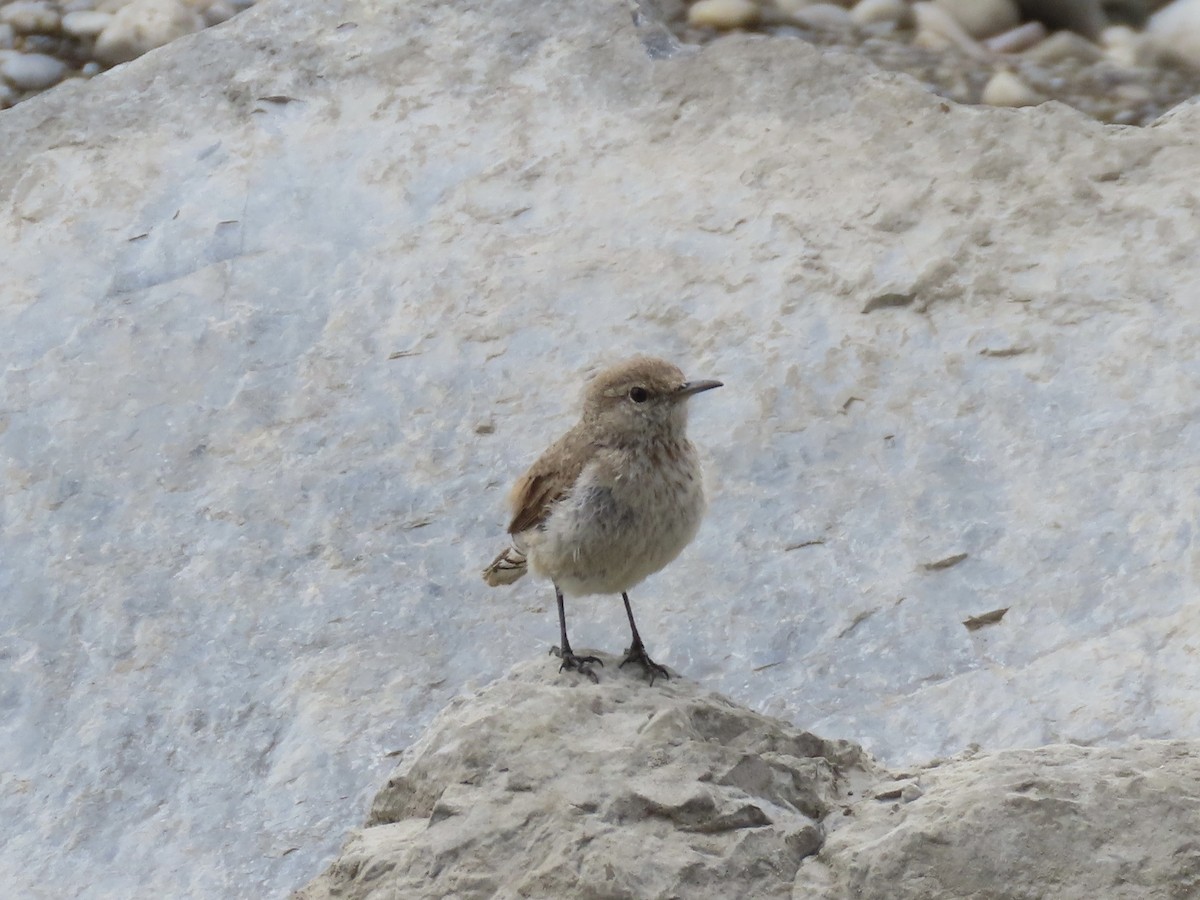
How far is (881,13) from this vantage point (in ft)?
32.3

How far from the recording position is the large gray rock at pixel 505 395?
624 cm

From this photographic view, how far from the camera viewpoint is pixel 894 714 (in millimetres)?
6109

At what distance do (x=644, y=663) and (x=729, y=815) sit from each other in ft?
3.45

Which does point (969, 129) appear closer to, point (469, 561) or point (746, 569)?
point (746, 569)

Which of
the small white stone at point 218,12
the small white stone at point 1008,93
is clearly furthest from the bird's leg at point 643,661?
the small white stone at point 218,12

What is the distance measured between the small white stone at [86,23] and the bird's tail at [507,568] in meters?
6.04

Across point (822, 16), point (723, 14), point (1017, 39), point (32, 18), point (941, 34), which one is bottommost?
point (1017, 39)

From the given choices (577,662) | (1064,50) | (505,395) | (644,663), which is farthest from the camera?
(1064,50)

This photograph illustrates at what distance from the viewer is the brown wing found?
5355 millimetres

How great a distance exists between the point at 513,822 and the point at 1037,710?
8.19ft

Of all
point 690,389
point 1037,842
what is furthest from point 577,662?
point 1037,842

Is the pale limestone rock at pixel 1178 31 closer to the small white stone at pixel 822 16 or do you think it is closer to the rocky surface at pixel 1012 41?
the rocky surface at pixel 1012 41

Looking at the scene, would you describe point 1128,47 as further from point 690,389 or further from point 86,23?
point 86,23

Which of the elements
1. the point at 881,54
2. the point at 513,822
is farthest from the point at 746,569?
the point at 881,54
